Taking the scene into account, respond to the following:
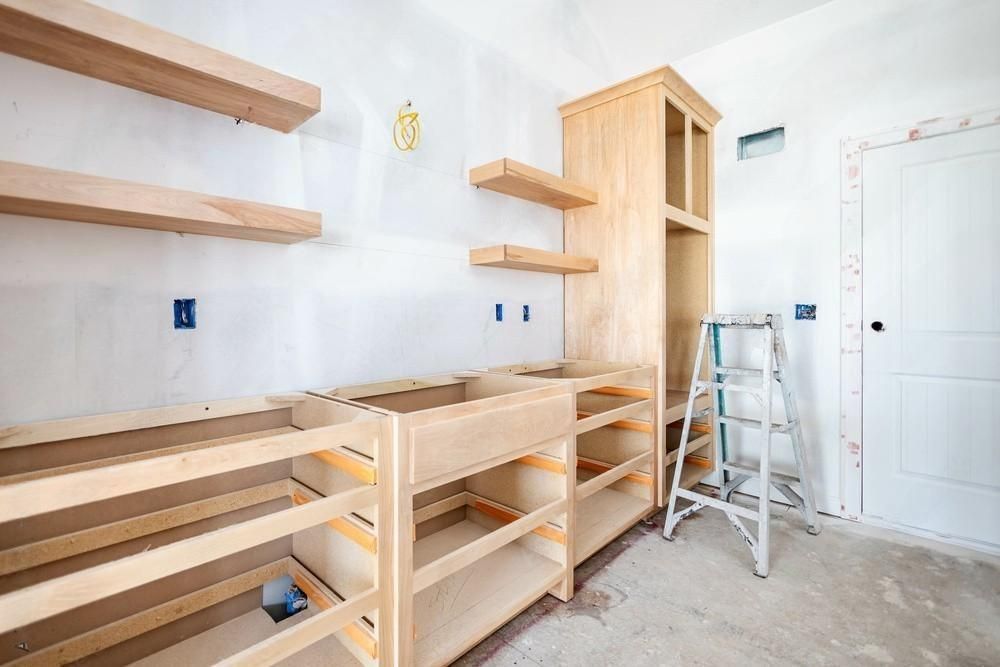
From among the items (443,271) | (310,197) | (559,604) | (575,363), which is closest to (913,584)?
(559,604)

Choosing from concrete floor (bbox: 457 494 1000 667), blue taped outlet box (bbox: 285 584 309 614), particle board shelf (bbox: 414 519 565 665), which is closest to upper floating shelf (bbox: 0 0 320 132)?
blue taped outlet box (bbox: 285 584 309 614)

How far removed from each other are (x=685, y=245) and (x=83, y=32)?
3150 mm

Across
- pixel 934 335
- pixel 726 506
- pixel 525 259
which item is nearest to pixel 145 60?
pixel 525 259

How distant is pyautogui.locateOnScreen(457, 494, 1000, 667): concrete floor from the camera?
162 cm

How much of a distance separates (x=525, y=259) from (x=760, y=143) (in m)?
1.90

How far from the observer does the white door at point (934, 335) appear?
2312mm

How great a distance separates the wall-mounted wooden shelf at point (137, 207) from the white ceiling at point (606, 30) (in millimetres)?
1654

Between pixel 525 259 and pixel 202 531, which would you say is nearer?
pixel 202 531

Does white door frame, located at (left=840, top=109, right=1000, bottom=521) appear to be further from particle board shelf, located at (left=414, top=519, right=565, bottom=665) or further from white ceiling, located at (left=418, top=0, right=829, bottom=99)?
particle board shelf, located at (left=414, top=519, right=565, bottom=665)

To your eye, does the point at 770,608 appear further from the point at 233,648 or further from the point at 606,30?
the point at 606,30

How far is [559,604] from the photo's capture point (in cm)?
190

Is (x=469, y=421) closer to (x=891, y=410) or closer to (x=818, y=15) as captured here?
(x=891, y=410)

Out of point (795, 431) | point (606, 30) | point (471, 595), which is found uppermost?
point (606, 30)

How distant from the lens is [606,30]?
3197 mm
